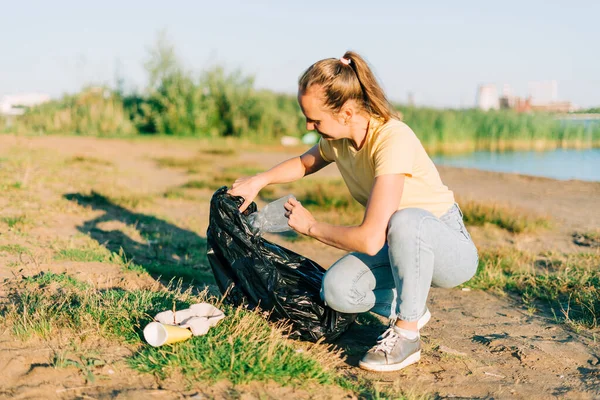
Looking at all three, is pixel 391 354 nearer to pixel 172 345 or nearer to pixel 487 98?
pixel 172 345

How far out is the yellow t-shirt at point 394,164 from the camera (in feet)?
10.3

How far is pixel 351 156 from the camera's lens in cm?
347

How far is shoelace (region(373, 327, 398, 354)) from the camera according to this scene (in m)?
3.17

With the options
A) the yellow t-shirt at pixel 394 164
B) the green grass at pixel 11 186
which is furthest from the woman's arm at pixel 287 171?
the green grass at pixel 11 186

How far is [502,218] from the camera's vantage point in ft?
23.4

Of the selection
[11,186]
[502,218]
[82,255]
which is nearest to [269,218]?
[82,255]

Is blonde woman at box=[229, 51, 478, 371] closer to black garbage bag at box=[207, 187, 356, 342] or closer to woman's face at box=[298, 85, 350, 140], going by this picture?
woman's face at box=[298, 85, 350, 140]

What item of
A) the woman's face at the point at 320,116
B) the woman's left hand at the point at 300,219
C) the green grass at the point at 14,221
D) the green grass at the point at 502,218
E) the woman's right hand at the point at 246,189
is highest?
the woman's face at the point at 320,116

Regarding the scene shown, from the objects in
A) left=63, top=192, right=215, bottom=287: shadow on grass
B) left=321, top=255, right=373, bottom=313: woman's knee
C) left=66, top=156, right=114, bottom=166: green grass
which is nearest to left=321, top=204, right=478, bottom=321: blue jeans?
left=321, top=255, right=373, bottom=313: woman's knee

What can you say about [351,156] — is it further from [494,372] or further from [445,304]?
[445,304]

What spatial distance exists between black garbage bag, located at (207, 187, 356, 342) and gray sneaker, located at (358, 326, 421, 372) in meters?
0.36

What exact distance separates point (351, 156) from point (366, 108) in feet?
0.99

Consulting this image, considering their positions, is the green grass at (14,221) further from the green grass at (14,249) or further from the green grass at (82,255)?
the green grass at (82,255)

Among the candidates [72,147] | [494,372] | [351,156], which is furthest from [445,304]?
[72,147]
